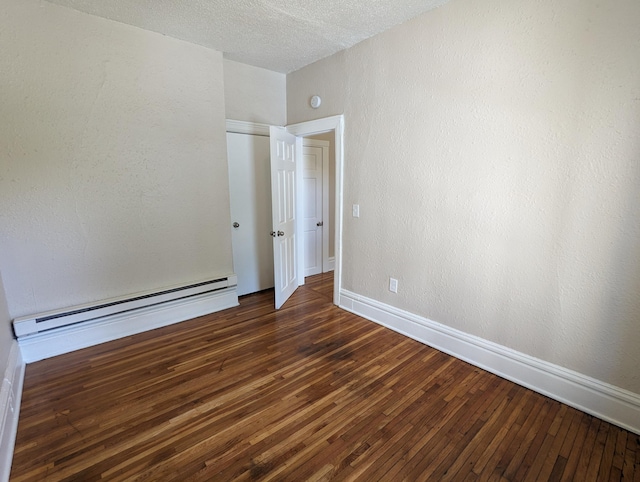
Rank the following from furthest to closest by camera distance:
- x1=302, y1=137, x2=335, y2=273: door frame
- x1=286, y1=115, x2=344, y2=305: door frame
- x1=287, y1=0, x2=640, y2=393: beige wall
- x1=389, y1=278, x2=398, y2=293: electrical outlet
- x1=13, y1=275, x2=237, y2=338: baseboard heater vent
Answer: x1=302, y1=137, x2=335, y2=273: door frame → x1=286, y1=115, x2=344, y2=305: door frame → x1=389, y1=278, x2=398, y2=293: electrical outlet → x1=13, y1=275, x2=237, y2=338: baseboard heater vent → x1=287, y1=0, x2=640, y2=393: beige wall

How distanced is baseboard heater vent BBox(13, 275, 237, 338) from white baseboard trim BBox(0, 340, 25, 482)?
0.16m

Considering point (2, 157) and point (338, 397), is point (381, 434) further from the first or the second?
point (2, 157)

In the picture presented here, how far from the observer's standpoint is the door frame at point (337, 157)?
10.6ft

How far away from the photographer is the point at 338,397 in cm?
207

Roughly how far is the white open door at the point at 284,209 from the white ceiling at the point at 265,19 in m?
0.82

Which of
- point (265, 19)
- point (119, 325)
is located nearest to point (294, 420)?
point (119, 325)

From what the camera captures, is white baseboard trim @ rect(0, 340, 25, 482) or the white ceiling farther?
the white ceiling

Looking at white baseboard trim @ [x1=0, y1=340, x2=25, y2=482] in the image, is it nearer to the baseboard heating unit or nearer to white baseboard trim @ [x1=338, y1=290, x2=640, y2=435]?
the baseboard heating unit

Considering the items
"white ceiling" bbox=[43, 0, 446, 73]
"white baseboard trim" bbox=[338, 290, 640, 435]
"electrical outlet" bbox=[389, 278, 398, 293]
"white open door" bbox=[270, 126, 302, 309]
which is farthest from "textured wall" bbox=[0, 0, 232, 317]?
"white baseboard trim" bbox=[338, 290, 640, 435]

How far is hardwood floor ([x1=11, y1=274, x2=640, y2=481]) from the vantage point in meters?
1.57

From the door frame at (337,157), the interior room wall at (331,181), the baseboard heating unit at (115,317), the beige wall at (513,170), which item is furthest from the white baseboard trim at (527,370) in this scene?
the interior room wall at (331,181)

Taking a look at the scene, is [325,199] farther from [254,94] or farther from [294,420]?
[294,420]

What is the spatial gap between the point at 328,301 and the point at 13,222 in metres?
2.91

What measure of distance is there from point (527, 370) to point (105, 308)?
3.39 meters
